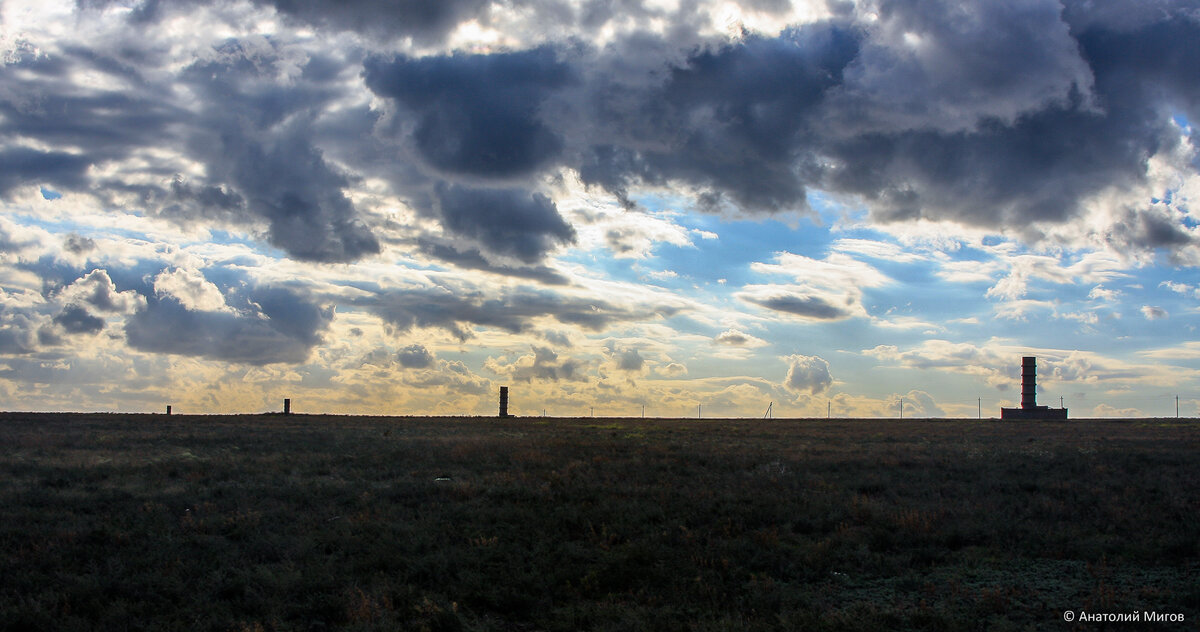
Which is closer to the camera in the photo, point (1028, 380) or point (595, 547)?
point (595, 547)

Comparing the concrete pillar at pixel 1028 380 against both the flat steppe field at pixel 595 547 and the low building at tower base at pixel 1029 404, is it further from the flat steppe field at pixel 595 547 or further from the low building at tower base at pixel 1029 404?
the flat steppe field at pixel 595 547

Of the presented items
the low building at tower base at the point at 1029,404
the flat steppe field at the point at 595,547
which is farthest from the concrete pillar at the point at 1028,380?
the flat steppe field at the point at 595,547

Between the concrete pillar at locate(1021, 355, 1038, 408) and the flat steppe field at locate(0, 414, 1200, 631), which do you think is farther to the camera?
the concrete pillar at locate(1021, 355, 1038, 408)

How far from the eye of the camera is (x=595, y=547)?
15484mm

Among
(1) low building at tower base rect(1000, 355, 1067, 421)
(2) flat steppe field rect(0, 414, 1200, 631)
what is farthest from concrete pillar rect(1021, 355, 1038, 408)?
(2) flat steppe field rect(0, 414, 1200, 631)

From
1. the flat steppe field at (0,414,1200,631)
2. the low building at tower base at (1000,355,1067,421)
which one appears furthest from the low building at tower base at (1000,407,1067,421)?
the flat steppe field at (0,414,1200,631)

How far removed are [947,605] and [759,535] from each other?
187 inches

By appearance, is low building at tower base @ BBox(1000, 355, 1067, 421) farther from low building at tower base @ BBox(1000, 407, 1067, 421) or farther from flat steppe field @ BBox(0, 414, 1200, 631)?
flat steppe field @ BBox(0, 414, 1200, 631)

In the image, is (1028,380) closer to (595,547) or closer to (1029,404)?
(1029,404)

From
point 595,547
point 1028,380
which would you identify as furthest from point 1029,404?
point 595,547

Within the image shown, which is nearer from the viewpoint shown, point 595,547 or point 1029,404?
point 595,547

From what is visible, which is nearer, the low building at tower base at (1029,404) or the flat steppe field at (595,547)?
the flat steppe field at (595,547)

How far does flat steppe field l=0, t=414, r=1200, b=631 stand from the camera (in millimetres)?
11734

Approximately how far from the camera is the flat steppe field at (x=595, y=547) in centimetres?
1173
